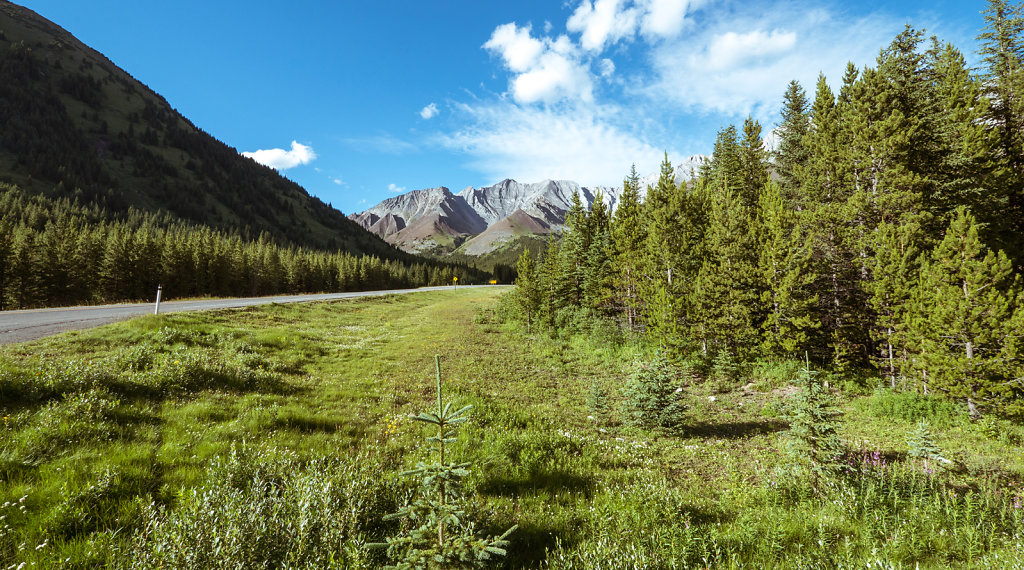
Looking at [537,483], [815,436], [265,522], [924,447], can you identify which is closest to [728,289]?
[924,447]

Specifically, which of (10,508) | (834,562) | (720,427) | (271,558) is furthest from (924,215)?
(10,508)

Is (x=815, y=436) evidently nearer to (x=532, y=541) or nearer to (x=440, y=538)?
(x=532, y=541)

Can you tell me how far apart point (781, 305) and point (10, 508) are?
22.8 meters

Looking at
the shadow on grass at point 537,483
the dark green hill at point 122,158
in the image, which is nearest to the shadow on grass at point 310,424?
the shadow on grass at point 537,483

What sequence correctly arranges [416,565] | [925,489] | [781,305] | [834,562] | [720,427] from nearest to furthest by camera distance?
[416,565], [834,562], [925,489], [720,427], [781,305]

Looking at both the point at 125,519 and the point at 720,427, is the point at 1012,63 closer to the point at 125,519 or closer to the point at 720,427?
the point at 720,427

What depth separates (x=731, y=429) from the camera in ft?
37.7

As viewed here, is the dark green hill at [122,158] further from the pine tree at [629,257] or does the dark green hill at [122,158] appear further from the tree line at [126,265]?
the pine tree at [629,257]

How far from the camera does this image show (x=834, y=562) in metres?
4.12

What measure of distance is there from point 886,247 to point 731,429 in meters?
11.2

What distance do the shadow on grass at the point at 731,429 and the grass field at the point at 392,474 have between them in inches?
3.7

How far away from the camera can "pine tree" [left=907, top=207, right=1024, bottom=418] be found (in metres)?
10.6

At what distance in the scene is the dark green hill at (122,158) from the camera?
399 ft

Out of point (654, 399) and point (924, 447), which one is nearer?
point (924, 447)
